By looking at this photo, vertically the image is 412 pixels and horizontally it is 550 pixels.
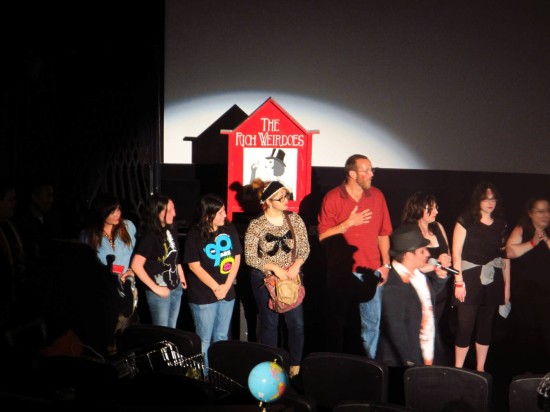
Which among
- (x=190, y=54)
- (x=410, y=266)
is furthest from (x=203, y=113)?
(x=410, y=266)

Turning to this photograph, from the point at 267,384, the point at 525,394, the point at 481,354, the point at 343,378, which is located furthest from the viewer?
the point at 481,354

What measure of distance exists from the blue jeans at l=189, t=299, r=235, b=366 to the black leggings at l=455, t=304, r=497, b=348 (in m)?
1.73

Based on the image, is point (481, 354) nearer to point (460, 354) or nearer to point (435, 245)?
point (460, 354)

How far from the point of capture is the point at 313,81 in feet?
19.5

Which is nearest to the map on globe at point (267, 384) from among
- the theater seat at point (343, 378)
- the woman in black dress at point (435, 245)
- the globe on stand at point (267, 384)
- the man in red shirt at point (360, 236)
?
the globe on stand at point (267, 384)

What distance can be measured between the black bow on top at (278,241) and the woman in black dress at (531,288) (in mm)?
1736

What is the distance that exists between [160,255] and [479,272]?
2.38 m

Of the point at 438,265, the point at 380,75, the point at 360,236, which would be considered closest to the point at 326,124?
the point at 380,75

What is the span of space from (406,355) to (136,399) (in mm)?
2511

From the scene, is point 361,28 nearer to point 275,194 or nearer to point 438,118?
→ point 438,118

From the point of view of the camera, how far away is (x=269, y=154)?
550cm

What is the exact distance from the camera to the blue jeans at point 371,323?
16.5 feet

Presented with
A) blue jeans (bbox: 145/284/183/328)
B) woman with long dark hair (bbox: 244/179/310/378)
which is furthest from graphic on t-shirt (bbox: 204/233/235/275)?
blue jeans (bbox: 145/284/183/328)

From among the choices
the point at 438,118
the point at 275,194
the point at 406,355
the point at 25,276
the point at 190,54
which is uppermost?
the point at 190,54
